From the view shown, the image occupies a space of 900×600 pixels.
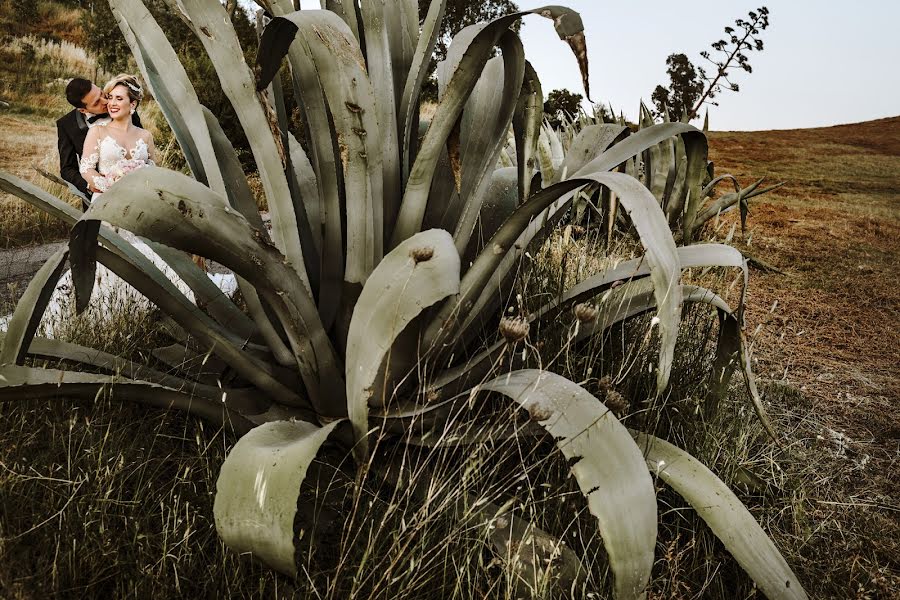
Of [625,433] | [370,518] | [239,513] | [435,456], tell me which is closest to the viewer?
[239,513]

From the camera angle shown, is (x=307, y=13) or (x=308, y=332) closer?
(x=307, y=13)

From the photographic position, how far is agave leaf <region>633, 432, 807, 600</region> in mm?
1251

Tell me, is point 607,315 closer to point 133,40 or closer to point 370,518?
point 370,518

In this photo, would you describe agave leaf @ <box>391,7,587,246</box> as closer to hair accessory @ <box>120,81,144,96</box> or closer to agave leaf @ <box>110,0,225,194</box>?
agave leaf @ <box>110,0,225,194</box>

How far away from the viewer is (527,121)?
1.64 m

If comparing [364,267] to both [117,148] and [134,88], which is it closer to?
[117,148]

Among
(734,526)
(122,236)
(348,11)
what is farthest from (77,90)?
(734,526)

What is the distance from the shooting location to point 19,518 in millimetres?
1245

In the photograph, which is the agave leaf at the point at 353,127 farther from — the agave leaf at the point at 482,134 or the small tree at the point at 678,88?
the small tree at the point at 678,88

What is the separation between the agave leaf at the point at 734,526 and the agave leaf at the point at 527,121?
794 mm

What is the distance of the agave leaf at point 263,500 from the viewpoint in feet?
3.14

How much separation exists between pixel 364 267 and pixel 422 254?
37 centimetres

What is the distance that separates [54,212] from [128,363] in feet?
1.28

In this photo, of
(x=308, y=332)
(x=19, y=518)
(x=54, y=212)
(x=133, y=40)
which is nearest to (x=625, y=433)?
(x=308, y=332)
